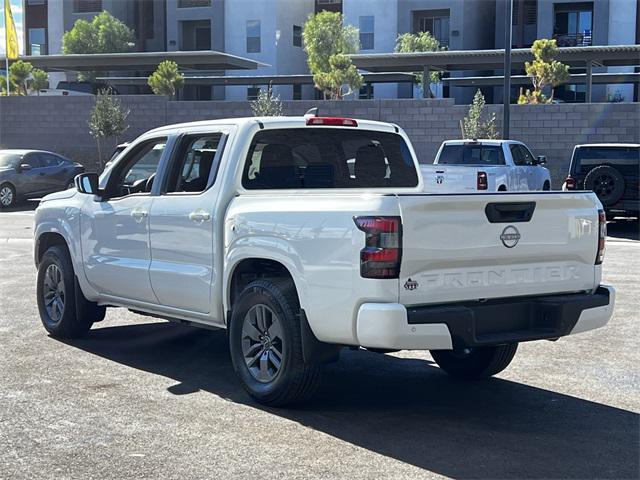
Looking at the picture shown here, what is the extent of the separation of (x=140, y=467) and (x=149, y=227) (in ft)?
9.10

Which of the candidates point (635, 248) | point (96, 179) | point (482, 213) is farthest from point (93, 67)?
point (482, 213)

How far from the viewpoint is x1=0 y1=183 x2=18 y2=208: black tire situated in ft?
80.9

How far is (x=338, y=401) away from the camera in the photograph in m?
6.50

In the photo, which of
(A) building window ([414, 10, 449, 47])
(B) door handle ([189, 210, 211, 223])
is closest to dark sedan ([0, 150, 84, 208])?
(B) door handle ([189, 210, 211, 223])

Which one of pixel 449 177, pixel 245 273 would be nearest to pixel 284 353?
pixel 245 273

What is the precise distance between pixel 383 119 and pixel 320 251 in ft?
87.4

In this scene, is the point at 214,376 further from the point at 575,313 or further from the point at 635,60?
the point at 635,60

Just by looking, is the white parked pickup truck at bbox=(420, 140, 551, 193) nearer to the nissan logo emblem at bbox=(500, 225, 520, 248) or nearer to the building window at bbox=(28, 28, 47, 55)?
the nissan logo emblem at bbox=(500, 225, 520, 248)

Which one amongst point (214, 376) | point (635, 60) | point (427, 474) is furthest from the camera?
point (635, 60)

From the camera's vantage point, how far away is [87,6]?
6488 centimetres

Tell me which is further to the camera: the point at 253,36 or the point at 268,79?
the point at 253,36

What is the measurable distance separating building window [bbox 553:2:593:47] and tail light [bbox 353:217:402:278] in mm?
51397

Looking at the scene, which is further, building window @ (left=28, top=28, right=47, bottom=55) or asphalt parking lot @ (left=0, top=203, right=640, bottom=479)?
building window @ (left=28, top=28, right=47, bottom=55)

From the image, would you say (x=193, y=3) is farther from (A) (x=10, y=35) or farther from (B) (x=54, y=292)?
(B) (x=54, y=292)
